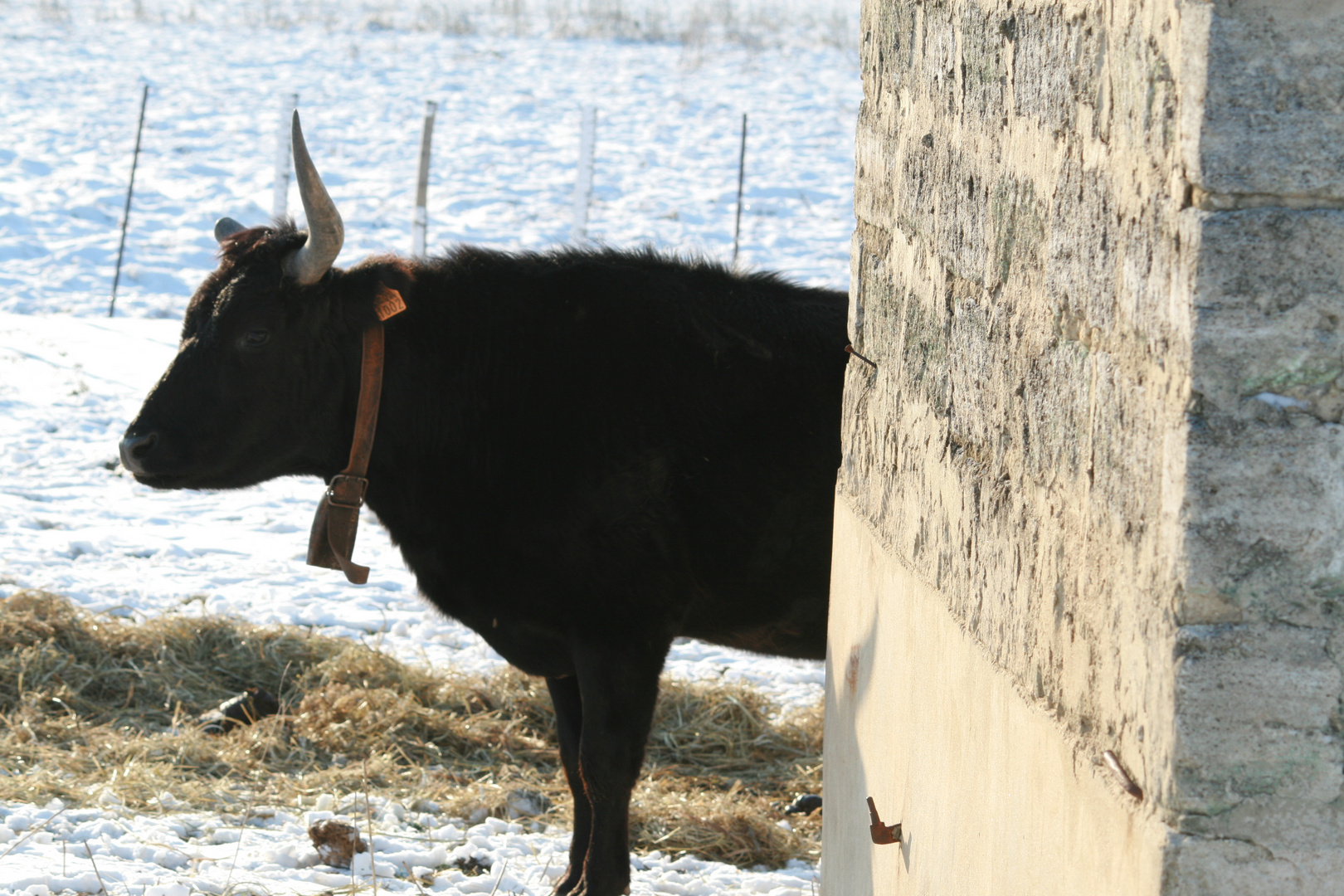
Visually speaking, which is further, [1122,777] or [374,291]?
[374,291]

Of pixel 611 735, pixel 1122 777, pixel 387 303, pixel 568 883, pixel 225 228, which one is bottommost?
pixel 568 883

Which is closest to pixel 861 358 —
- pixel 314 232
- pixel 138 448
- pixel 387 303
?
→ pixel 387 303

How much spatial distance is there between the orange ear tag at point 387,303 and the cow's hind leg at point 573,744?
4.14 ft

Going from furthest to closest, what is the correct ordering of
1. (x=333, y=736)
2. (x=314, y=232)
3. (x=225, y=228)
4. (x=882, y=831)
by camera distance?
(x=333, y=736)
(x=225, y=228)
(x=314, y=232)
(x=882, y=831)

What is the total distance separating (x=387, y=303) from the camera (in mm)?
3729

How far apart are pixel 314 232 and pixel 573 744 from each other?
1.78 metres

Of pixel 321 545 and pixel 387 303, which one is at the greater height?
pixel 387 303

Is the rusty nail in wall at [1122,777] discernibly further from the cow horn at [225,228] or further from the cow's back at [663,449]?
the cow horn at [225,228]

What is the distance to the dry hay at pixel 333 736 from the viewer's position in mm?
4102

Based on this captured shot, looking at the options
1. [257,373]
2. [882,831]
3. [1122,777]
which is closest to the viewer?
[1122,777]

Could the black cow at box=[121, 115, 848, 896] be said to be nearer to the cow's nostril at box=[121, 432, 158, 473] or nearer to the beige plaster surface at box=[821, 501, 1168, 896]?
the cow's nostril at box=[121, 432, 158, 473]

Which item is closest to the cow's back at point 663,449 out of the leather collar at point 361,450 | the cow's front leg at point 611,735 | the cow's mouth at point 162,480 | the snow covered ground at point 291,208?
the cow's front leg at point 611,735

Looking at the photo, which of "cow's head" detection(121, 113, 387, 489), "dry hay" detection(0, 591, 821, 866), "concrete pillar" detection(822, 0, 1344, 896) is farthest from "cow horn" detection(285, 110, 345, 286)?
"concrete pillar" detection(822, 0, 1344, 896)

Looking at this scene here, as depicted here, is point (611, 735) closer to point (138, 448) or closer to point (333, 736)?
point (333, 736)
